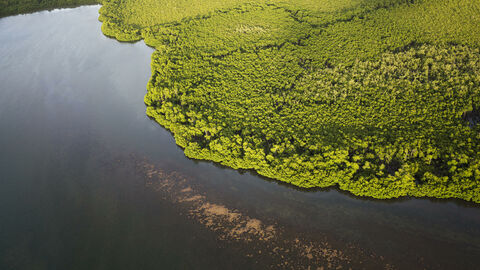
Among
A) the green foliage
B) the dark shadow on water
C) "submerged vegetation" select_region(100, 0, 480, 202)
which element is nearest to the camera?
the dark shadow on water

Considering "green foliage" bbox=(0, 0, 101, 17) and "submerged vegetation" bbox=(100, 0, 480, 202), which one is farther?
"green foliage" bbox=(0, 0, 101, 17)

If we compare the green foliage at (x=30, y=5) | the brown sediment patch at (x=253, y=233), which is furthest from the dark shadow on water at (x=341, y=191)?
the green foliage at (x=30, y=5)

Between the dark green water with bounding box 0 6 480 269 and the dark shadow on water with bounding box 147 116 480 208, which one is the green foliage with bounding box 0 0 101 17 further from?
the dark shadow on water with bounding box 147 116 480 208

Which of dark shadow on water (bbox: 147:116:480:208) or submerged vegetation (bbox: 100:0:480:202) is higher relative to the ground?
submerged vegetation (bbox: 100:0:480:202)

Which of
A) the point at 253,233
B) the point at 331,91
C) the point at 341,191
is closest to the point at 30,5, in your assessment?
the point at 331,91

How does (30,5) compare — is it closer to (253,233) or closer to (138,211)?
(138,211)

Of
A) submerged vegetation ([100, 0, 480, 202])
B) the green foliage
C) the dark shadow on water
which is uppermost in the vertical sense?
the green foliage

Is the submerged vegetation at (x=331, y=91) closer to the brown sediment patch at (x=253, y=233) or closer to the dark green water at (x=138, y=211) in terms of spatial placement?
the dark green water at (x=138, y=211)

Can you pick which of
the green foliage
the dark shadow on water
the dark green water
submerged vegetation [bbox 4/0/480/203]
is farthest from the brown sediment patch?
the green foliage
